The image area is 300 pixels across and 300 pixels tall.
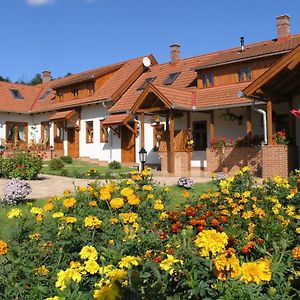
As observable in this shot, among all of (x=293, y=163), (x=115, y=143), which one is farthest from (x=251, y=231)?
(x=115, y=143)

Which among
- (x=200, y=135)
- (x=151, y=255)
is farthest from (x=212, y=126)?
(x=151, y=255)

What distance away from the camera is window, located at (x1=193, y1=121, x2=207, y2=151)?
2075cm

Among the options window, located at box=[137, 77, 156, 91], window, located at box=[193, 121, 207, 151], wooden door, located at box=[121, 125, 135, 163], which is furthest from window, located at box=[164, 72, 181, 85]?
window, located at box=[193, 121, 207, 151]

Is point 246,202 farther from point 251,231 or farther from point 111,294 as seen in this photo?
point 111,294

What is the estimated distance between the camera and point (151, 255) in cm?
281

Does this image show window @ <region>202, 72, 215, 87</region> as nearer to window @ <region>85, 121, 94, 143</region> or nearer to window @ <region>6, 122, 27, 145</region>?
window @ <region>85, 121, 94, 143</region>

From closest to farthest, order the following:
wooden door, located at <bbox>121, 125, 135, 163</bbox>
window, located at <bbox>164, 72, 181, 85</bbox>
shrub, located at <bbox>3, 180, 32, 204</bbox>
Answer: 1. shrub, located at <bbox>3, 180, 32, 204</bbox>
2. window, located at <bbox>164, 72, 181, 85</bbox>
3. wooden door, located at <bbox>121, 125, 135, 163</bbox>

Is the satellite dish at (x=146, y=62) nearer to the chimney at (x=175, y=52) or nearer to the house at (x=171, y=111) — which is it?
the house at (x=171, y=111)

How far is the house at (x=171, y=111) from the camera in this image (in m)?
17.2

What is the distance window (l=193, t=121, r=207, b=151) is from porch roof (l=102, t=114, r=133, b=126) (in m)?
4.16

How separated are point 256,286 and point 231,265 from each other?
0.61 feet

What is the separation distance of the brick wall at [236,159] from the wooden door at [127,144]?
7467 mm

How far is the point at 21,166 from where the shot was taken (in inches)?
557

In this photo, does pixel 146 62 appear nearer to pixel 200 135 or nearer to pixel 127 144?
pixel 127 144
